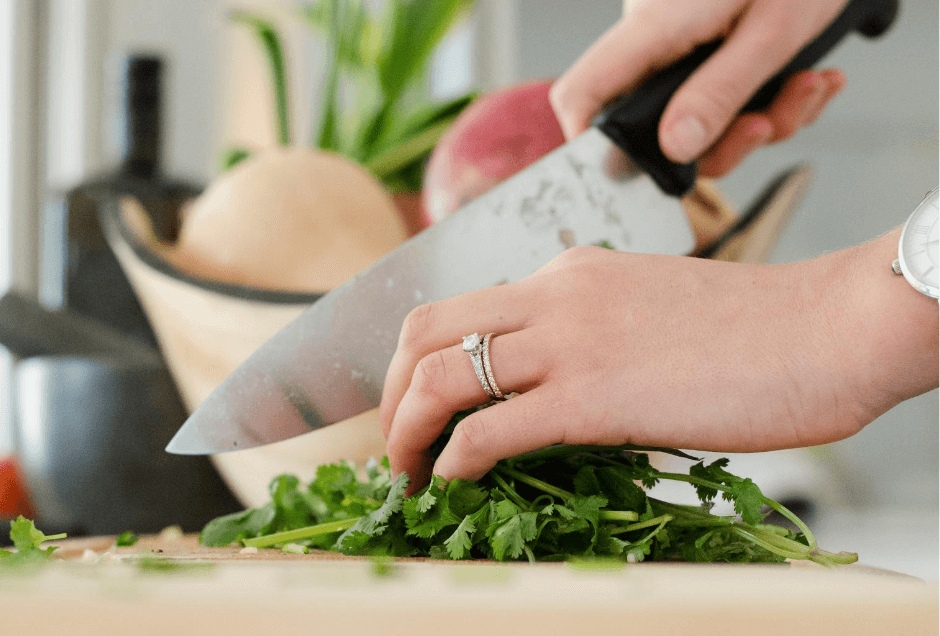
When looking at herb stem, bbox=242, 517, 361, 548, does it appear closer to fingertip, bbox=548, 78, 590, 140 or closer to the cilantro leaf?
the cilantro leaf

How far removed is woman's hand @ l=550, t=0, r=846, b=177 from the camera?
0.70 metres

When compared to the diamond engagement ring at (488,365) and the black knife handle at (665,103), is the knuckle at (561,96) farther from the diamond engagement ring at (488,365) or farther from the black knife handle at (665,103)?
the diamond engagement ring at (488,365)

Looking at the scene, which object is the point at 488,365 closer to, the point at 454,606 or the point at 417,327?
the point at 417,327

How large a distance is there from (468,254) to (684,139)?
21 centimetres

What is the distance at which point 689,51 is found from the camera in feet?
2.44

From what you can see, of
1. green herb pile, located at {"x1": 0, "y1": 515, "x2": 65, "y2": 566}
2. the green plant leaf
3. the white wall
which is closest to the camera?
green herb pile, located at {"x1": 0, "y1": 515, "x2": 65, "y2": 566}

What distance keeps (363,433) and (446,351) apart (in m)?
0.29

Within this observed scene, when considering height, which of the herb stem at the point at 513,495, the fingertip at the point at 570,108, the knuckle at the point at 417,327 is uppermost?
the fingertip at the point at 570,108

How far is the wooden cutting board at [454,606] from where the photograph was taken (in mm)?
242

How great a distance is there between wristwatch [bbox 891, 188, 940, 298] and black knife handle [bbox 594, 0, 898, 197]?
0.28 metres

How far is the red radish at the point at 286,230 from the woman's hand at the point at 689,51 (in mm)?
263

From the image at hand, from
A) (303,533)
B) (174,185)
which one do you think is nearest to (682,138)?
(303,533)

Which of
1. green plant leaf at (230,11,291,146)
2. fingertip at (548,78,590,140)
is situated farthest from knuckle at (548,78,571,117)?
green plant leaf at (230,11,291,146)

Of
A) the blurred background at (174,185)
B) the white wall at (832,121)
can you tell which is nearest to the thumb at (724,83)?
the blurred background at (174,185)
